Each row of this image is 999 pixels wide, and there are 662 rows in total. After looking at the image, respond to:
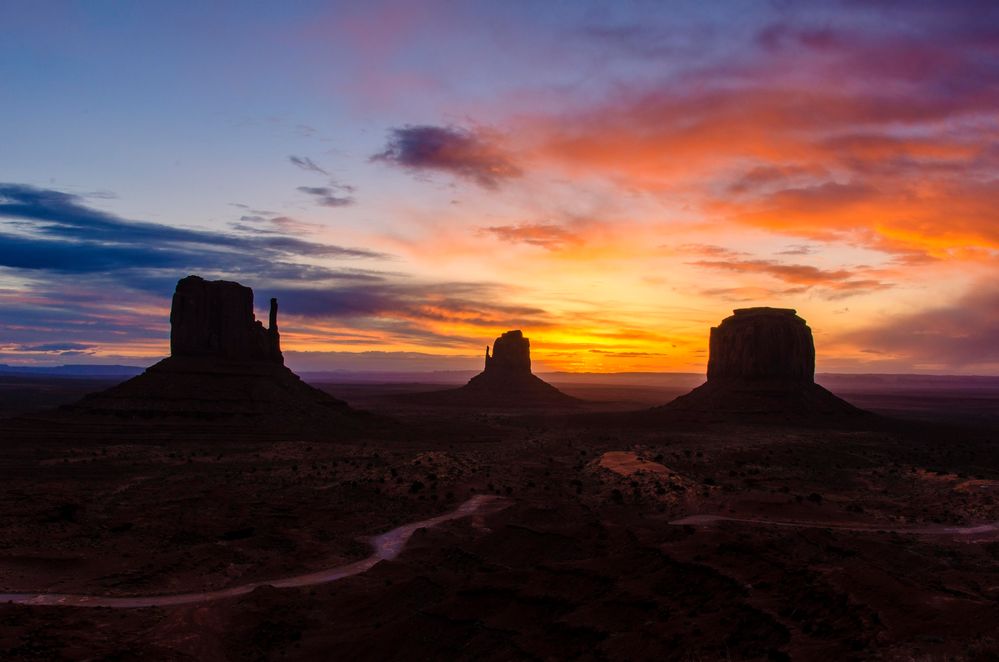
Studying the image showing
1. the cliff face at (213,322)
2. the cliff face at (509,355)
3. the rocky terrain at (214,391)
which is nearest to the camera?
the rocky terrain at (214,391)

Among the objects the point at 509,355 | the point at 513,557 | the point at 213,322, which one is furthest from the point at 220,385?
the point at 509,355

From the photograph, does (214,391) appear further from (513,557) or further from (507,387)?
(507,387)

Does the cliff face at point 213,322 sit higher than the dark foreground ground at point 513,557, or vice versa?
the cliff face at point 213,322

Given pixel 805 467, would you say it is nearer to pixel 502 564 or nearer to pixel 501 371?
pixel 502 564

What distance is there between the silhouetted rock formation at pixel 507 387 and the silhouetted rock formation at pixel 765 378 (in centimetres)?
5226

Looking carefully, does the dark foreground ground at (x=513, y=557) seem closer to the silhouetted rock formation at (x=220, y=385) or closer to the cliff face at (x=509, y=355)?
the silhouetted rock formation at (x=220, y=385)

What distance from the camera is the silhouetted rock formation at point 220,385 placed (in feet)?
274

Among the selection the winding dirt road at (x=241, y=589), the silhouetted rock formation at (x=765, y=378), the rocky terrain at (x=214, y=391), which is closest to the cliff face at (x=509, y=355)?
the silhouetted rock formation at (x=765, y=378)

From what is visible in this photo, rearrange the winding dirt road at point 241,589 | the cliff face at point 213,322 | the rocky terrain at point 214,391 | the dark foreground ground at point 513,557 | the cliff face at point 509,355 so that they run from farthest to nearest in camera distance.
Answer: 1. the cliff face at point 509,355
2. the cliff face at point 213,322
3. the rocky terrain at point 214,391
4. the winding dirt road at point 241,589
5. the dark foreground ground at point 513,557

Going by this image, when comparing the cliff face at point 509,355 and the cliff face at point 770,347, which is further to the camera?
the cliff face at point 509,355

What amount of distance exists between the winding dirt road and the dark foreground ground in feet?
2.64

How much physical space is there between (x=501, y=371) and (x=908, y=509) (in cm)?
13861

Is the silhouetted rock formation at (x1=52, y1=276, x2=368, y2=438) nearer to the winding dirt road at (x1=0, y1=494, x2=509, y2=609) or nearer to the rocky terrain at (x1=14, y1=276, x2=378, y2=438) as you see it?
the rocky terrain at (x1=14, y1=276, x2=378, y2=438)

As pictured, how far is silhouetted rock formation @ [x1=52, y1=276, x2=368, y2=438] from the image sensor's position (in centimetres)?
8350
